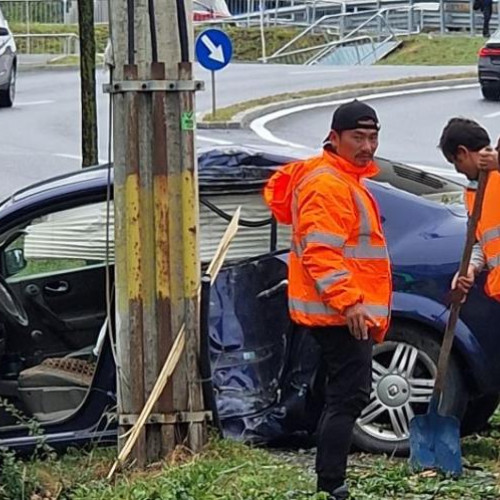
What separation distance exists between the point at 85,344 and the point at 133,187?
4.48 ft

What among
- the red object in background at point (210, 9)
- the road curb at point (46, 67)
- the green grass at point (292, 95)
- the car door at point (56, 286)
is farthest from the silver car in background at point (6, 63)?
the red object in background at point (210, 9)

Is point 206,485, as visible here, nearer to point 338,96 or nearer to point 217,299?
point 217,299

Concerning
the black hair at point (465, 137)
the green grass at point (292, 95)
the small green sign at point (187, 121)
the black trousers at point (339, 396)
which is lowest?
the green grass at point (292, 95)

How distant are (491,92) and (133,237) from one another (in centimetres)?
1924

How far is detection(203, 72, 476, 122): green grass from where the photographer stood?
2222cm

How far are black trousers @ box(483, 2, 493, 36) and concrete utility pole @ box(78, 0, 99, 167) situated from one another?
86.8ft

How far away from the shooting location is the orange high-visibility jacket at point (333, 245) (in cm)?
504

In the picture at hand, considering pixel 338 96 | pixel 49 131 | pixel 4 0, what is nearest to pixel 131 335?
pixel 49 131

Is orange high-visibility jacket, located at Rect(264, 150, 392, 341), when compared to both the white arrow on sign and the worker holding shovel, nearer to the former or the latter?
Answer: the worker holding shovel

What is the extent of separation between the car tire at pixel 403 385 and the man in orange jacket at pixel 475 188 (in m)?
0.47

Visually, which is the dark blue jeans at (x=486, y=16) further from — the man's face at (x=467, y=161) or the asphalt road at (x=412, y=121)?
the man's face at (x=467, y=161)

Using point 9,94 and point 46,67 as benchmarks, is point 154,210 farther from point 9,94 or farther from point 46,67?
point 46,67

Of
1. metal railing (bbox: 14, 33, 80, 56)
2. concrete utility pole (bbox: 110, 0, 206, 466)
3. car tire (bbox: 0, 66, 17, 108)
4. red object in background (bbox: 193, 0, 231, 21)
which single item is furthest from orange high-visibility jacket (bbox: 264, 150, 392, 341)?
red object in background (bbox: 193, 0, 231, 21)

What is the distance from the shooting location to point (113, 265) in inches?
248
